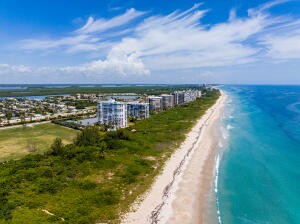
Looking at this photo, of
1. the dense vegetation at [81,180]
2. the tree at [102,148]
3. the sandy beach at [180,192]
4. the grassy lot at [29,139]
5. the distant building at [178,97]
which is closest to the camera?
the dense vegetation at [81,180]

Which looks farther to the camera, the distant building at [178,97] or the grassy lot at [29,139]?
the distant building at [178,97]

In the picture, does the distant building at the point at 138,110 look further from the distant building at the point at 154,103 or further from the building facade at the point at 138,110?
the distant building at the point at 154,103

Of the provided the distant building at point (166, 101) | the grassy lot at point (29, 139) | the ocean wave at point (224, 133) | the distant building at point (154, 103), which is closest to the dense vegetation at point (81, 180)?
the grassy lot at point (29, 139)

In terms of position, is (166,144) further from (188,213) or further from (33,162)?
(33,162)

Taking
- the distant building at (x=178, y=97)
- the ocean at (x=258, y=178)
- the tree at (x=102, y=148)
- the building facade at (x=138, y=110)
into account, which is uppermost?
the distant building at (x=178, y=97)

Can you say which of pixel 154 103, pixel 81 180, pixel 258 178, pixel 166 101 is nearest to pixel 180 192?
pixel 81 180

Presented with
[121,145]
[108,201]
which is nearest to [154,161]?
[121,145]

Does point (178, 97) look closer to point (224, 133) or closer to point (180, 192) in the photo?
point (224, 133)
